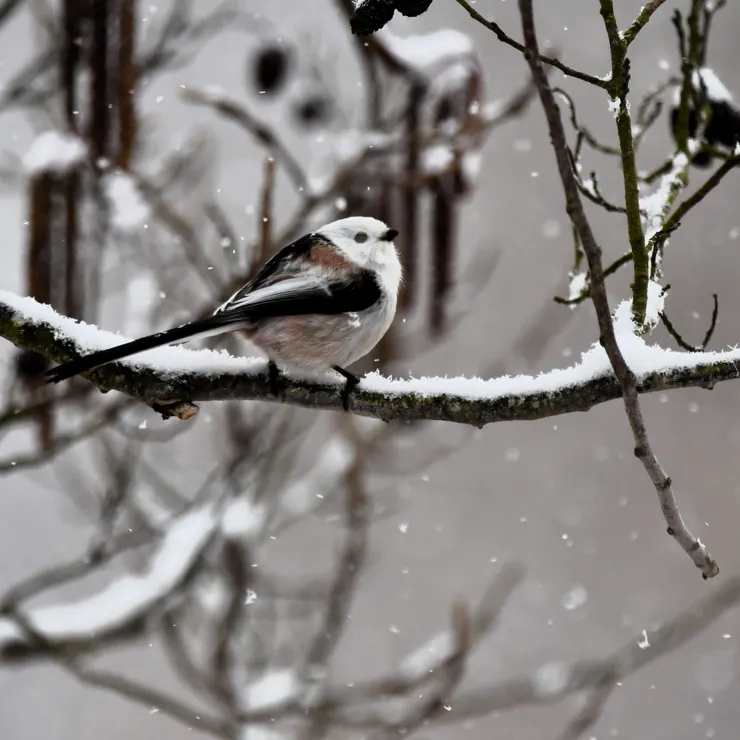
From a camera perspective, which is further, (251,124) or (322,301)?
(251,124)

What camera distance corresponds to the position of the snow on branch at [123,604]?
3213 mm

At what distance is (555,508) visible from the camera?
8938 millimetres

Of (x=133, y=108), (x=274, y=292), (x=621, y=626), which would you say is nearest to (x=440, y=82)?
(x=133, y=108)

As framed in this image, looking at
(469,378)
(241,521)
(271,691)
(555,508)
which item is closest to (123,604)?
(241,521)

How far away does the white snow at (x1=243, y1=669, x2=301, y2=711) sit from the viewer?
3.60 metres

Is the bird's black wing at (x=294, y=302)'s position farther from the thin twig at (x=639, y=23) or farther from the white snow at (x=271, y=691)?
the white snow at (x=271, y=691)

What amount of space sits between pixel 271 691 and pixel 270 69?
271 centimetres

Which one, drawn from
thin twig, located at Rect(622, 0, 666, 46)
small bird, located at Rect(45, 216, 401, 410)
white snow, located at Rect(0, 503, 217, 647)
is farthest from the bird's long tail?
white snow, located at Rect(0, 503, 217, 647)

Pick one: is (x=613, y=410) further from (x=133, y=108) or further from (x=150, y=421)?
(x=133, y=108)

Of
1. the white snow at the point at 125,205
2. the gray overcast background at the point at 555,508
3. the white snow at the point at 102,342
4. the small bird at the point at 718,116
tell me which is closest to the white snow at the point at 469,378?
the white snow at the point at 102,342

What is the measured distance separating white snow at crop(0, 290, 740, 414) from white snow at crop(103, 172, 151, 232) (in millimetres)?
1768

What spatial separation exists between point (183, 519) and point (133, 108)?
5.15ft

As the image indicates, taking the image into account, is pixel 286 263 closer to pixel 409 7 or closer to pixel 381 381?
pixel 381 381

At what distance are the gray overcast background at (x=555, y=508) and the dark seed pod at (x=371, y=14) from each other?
20.4 feet
